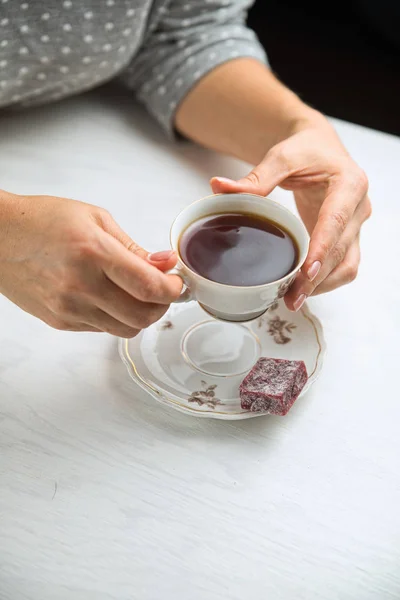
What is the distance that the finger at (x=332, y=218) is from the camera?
891 mm

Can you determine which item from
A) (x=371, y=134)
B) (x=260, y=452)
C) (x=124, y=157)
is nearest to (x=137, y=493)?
(x=260, y=452)

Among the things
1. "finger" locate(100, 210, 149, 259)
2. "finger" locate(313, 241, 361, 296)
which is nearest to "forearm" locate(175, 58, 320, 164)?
"finger" locate(313, 241, 361, 296)

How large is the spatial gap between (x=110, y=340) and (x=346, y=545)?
43 centimetres

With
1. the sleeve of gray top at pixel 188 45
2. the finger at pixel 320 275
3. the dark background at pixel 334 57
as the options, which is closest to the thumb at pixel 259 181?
the finger at pixel 320 275

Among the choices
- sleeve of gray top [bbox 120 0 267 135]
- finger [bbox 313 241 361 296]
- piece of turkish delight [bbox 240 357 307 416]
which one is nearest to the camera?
piece of turkish delight [bbox 240 357 307 416]

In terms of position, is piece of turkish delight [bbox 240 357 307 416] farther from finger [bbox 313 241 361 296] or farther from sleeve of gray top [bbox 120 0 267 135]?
sleeve of gray top [bbox 120 0 267 135]

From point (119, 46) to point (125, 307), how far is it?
0.61 m

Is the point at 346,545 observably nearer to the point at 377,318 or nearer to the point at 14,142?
the point at 377,318

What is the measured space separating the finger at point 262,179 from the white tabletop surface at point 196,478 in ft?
0.71

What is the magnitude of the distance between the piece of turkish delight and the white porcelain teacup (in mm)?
75

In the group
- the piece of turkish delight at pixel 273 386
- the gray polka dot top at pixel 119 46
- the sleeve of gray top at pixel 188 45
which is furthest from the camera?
the sleeve of gray top at pixel 188 45

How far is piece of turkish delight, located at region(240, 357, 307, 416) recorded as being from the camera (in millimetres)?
860

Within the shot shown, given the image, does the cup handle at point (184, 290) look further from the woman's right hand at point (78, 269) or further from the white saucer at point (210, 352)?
the white saucer at point (210, 352)

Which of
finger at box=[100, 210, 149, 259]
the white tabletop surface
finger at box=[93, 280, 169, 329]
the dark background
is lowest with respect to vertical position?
the dark background
